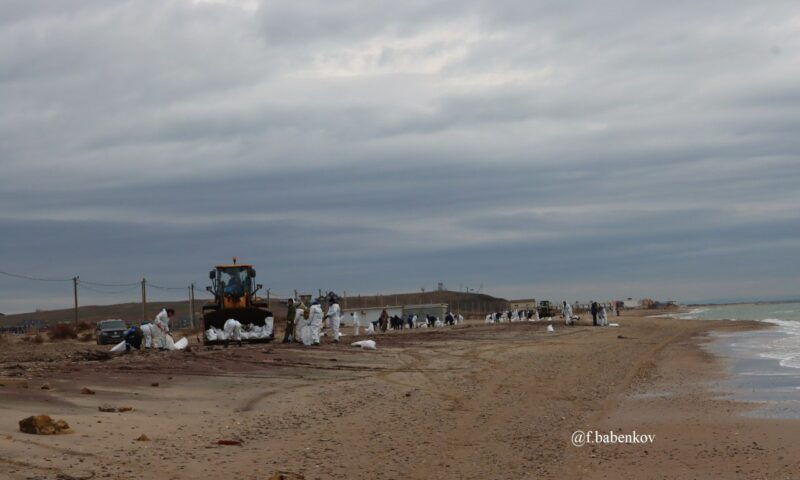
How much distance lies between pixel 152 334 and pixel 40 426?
17.2 meters

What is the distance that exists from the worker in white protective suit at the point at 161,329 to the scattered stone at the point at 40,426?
16165 mm

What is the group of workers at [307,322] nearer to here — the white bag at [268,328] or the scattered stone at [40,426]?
the white bag at [268,328]

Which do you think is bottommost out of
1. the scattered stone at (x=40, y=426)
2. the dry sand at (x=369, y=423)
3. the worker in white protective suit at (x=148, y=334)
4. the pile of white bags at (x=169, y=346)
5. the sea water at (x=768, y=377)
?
the sea water at (x=768, y=377)

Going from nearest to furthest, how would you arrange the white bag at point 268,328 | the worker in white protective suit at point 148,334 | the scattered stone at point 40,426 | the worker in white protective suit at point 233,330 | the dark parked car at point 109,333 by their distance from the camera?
the scattered stone at point 40,426
the worker in white protective suit at point 148,334
the worker in white protective suit at point 233,330
the white bag at point 268,328
the dark parked car at point 109,333

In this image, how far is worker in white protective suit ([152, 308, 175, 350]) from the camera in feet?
83.4

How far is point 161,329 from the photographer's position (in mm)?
25594

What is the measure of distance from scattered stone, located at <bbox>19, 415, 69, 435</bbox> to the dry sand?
162mm

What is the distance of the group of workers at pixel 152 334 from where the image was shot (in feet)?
83.0

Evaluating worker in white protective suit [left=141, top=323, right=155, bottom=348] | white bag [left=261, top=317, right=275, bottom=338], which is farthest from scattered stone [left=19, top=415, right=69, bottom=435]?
white bag [left=261, top=317, right=275, bottom=338]

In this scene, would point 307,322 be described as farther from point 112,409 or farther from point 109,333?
point 112,409

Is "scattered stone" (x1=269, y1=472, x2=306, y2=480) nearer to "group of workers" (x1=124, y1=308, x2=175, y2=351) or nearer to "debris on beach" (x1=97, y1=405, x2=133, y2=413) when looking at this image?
"debris on beach" (x1=97, y1=405, x2=133, y2=413)

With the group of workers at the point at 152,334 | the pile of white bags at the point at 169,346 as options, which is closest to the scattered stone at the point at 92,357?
the pile of white bags at the point at 169,346

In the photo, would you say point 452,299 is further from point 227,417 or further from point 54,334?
point 227,417

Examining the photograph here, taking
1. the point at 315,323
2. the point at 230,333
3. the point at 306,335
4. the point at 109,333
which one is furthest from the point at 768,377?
the point at 109,333
